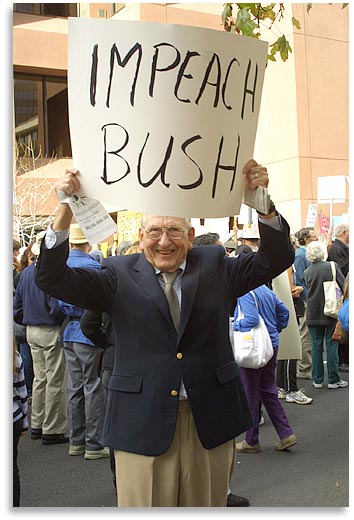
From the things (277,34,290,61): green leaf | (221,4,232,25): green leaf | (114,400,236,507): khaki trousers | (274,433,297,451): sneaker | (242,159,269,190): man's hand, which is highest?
(221,4,232,25): green leaf

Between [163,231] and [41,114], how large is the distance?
21.4 meters

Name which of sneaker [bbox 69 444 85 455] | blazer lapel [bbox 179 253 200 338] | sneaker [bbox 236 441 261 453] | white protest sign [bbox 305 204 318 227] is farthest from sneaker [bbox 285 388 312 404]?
white protest sign [bbox 305 204 318 227]

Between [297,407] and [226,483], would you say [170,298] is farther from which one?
[297,407]

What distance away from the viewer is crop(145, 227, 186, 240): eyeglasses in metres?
2.71

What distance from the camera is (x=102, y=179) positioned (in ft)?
8.29

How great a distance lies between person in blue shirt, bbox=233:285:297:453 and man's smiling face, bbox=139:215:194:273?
9.38 ft

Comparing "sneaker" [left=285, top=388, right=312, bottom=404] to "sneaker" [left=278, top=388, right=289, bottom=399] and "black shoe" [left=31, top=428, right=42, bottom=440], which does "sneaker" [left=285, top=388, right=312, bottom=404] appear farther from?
"black shoe" [left=31, top=428, right=42, bottom=440]

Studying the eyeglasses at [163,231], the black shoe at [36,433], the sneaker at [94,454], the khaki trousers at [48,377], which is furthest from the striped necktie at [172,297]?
the black shoe at [36,433]

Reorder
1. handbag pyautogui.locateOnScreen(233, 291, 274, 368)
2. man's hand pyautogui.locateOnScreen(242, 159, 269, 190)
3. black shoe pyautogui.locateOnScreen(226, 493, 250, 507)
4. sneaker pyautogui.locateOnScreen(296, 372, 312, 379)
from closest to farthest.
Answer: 1. man's hand pyautogui.locateOnScreen(242, 159, 269, 190)
2. black shoe pyautogui.locateOnScreen(226, 493, 250, 507)
3. handbag pyautogui.locateOnScreen(233, 291, 274, 368)
4. sneaker pyautogui.locateOnScreen(296, 372, 312, 379)

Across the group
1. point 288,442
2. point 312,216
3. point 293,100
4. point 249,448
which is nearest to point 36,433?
point 249,448

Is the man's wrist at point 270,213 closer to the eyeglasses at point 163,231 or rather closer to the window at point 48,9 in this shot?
the eyeglasses at point 163,231
